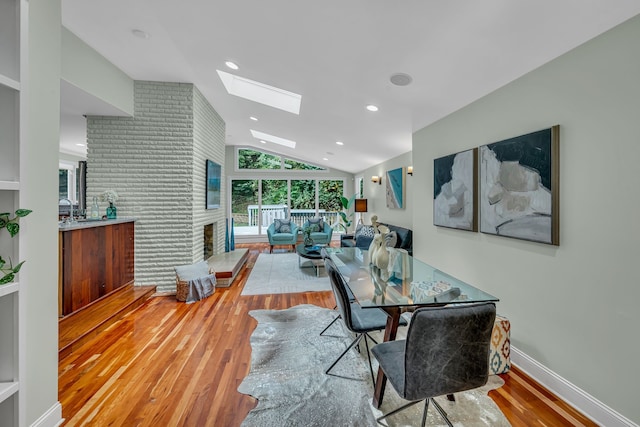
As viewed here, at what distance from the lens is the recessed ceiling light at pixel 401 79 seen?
2.51 meters

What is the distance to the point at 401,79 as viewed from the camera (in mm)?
2574

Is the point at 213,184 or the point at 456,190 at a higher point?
the point at 213,184

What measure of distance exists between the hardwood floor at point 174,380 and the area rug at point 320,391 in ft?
0.32

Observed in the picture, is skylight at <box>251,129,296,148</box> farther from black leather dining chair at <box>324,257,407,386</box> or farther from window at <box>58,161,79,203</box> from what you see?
black leather dining chair at <box>324,257,407,386</box>

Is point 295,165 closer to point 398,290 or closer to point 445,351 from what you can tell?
point 398,290

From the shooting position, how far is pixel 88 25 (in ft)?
8.68

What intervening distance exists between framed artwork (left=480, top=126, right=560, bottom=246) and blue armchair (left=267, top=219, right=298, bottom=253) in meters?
4.87

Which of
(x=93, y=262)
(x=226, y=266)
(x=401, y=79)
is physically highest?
(x=401, y=79)

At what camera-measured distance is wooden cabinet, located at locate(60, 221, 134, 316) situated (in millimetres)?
2607

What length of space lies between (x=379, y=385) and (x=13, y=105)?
2.42m

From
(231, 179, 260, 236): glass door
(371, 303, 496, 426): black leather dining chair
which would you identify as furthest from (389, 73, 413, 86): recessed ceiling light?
(231, 179, 260, 236): glass door

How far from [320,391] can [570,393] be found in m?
1.60

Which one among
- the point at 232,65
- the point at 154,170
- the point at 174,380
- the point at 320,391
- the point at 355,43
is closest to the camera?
the point at 320,391

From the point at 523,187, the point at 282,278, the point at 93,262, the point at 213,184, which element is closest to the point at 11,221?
the point at 93,262
